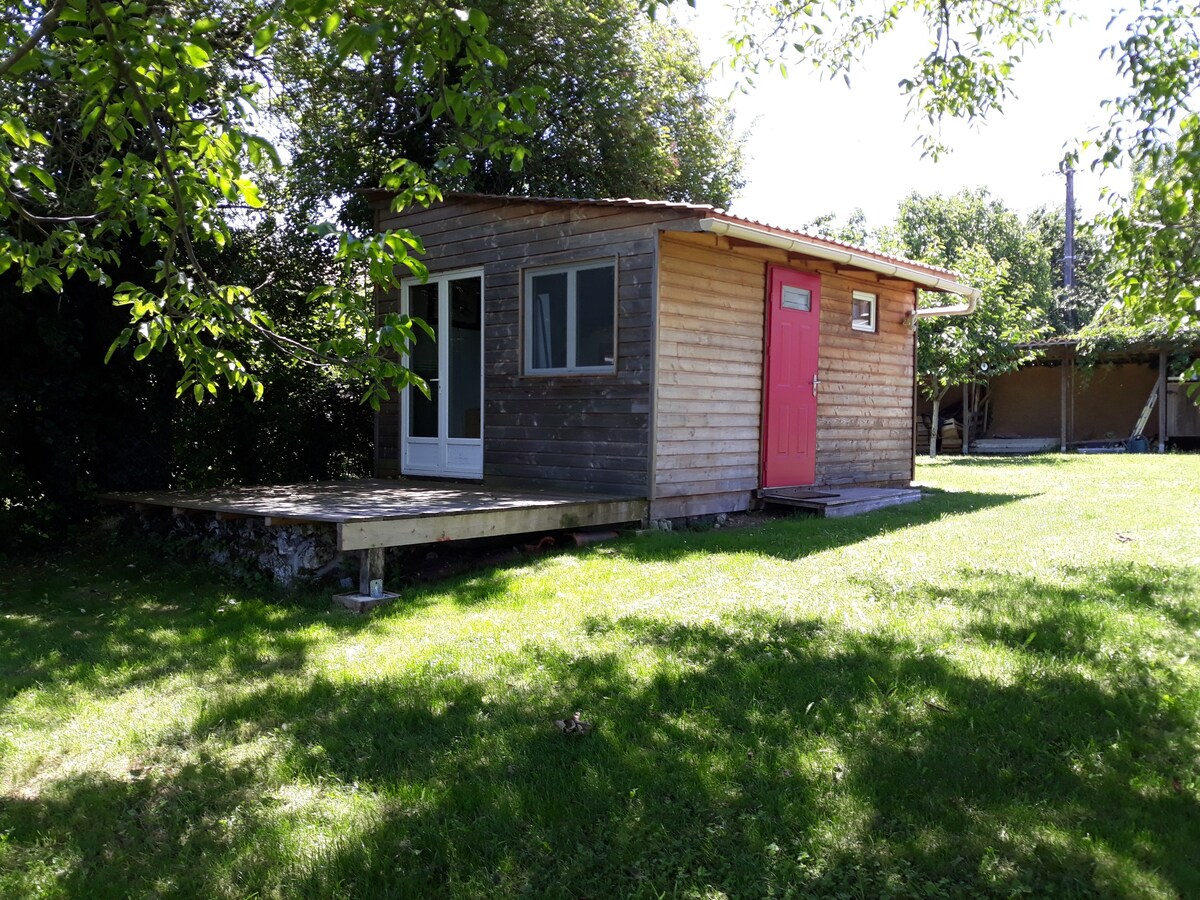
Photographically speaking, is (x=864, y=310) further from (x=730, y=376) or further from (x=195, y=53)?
(x=195, y=53)

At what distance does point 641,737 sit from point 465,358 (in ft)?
22.6

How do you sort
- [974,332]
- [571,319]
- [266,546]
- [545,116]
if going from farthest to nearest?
1. [974,332]
2. [545,116]
3. [571,319]
4. [266,546]

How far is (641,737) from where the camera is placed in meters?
3.46

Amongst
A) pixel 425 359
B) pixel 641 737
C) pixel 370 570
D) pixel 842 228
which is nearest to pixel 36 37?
pixel 641 737

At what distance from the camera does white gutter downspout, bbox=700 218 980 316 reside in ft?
24.8

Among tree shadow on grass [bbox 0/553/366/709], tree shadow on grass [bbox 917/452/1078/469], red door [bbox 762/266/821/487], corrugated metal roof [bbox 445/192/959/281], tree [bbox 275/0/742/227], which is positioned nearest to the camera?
tree shadow on grass [bbox 0/553/366/709]

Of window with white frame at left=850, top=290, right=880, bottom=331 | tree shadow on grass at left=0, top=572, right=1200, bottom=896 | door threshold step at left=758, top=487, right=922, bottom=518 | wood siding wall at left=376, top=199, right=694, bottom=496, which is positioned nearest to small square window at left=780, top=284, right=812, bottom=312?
window with white frame at left=850, top=290, right=880, bottom=331

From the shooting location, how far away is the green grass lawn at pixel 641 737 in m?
2.67

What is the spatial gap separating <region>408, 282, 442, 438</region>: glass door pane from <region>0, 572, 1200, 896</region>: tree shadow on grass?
6082 mm

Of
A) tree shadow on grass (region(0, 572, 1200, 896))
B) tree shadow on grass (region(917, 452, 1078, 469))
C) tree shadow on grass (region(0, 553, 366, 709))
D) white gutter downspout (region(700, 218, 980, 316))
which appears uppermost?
Result: white gutter downspout (region(700, 218, 980, 316))

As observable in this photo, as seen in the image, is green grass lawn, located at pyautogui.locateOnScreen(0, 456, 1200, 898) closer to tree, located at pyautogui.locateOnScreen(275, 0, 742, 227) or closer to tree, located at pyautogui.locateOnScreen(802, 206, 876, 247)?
tree, located at pyautogui.locateOnScreen(275, 0, 742, 227)

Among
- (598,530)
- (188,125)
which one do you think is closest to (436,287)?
(598,530)

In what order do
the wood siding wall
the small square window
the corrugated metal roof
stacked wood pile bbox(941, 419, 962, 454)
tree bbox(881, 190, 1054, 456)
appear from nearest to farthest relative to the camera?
the corrugated metal roof < the wood siding wall < the small square window < tree bbox(881, 190, 1054, 456) < stacked wood pile bbox(941, 419, 962, 454)

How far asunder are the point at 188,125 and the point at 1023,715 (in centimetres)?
432
